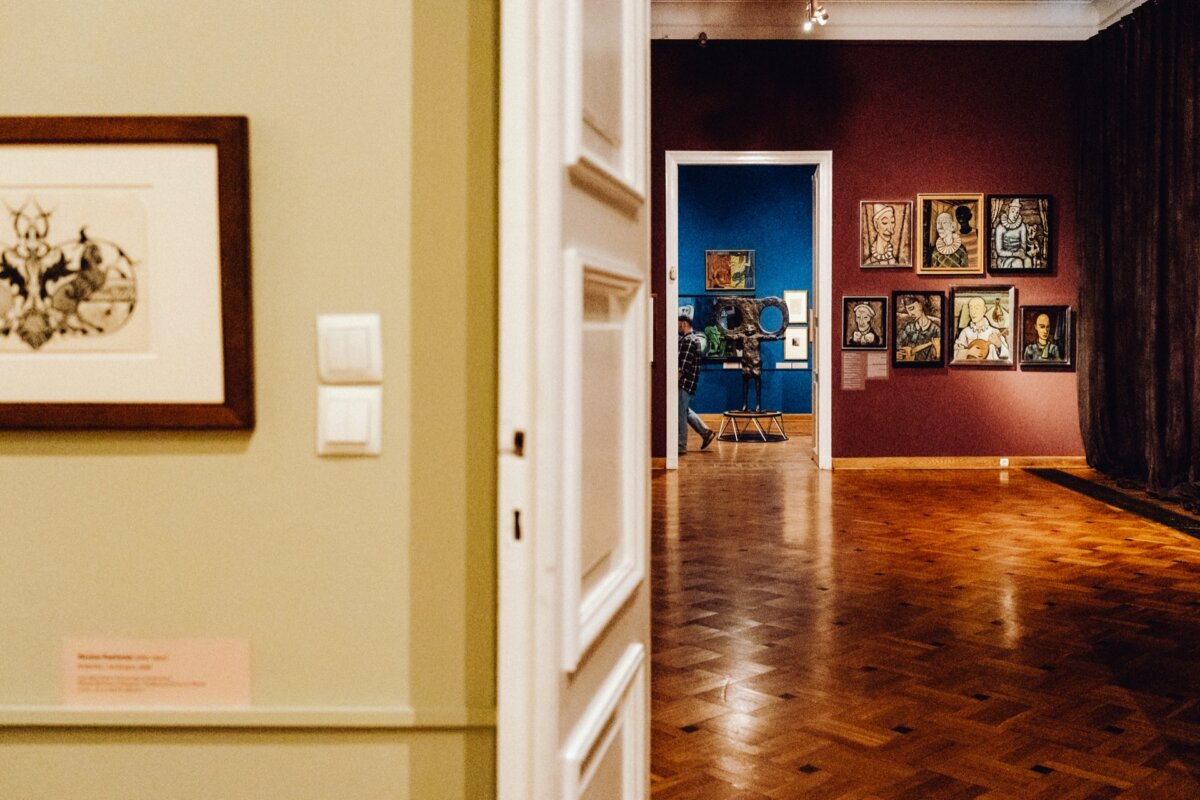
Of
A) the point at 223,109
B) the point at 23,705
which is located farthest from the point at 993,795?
the point at 223,109

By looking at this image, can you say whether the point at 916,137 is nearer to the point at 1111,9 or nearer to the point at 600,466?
the point at 1111,9

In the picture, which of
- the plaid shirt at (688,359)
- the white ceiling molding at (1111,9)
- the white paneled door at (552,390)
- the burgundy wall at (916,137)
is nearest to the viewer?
the white paneled door at (552,390)

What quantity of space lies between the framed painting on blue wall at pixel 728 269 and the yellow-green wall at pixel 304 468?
11.7 m

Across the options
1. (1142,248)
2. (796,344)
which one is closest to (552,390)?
(1142,248)

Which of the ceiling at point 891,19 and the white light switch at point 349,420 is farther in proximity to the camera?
the ceiling at point 891,19

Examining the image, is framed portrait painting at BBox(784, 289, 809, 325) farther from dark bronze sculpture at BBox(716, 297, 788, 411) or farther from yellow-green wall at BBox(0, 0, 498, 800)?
yellow-green wall at BBox(0, 0, 498, 800)

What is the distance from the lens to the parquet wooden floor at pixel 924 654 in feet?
9.41

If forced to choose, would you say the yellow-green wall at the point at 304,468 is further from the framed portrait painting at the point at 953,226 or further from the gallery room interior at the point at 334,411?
the framed portrait painting at the point at 953,226

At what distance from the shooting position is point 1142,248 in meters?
7.81

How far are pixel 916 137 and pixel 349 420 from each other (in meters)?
8.40

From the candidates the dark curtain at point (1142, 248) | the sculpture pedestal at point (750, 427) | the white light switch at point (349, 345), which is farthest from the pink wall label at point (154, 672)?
the sculpture pedestal at point (750, 427)

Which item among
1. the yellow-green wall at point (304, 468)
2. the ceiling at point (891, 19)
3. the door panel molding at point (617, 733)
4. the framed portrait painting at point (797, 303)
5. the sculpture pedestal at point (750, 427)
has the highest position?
the ceiling at point (891, 19)

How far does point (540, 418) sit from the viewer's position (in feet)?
3.75

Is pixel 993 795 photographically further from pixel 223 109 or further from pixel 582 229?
pixel 223 109
